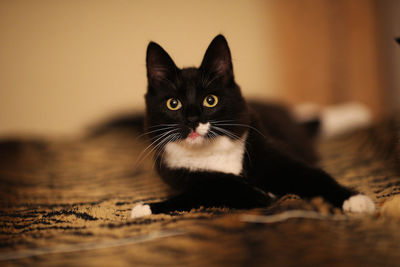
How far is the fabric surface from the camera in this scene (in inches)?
24.3

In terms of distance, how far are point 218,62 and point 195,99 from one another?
16cm

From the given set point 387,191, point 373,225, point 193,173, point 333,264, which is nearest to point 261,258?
point 333,264

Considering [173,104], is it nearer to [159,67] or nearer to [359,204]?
[159,67]

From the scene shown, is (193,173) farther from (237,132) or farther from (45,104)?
(45,104)

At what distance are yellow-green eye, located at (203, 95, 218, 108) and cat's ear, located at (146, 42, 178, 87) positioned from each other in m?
0.14

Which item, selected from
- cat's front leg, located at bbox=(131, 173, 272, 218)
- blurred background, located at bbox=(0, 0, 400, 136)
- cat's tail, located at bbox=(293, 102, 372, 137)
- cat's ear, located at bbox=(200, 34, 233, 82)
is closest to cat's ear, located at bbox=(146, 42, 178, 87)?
cat's ear, located at bbox=(200, 34, 233, 82)

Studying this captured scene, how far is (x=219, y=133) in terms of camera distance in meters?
1.02

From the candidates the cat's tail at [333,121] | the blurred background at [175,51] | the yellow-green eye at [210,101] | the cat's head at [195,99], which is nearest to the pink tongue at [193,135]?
the cat's head at [195,99]

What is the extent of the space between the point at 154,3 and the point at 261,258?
8.17ft

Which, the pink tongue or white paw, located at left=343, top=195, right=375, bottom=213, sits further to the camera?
the pink tongue

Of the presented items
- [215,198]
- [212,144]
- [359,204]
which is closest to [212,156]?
[212,144]

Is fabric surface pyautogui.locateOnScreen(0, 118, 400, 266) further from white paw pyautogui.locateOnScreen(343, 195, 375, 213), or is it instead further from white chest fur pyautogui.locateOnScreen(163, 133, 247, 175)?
white chest fur pyautogui.locateOnScreen(163, 133, 247, 175)

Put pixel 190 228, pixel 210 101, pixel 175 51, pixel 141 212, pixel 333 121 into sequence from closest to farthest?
pixel 190 228 < pixel 141 212 < pixel 210 101 < pixel 333 121 < pixel 175 51

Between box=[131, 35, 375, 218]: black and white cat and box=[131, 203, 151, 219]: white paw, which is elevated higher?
box=[131, 35, 375, 218]: black and white cat
